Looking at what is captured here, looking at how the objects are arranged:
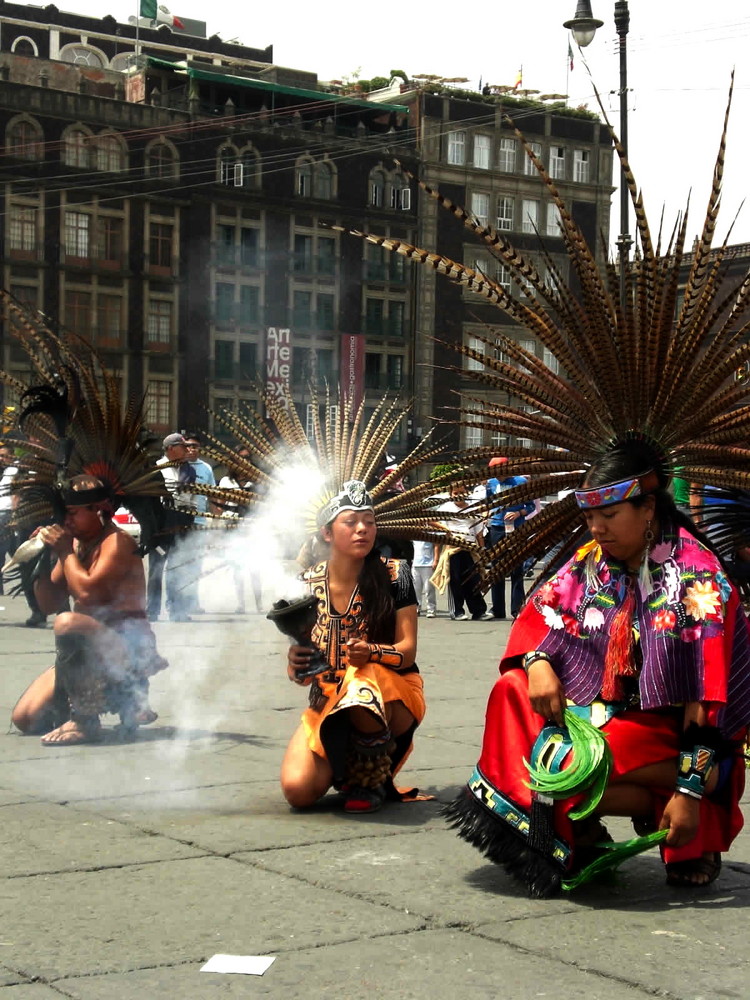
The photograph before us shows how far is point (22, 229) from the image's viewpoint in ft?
169

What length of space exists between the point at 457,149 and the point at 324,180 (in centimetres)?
654

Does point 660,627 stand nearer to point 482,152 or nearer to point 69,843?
point 69,843

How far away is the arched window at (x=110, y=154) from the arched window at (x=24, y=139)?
7.09 feet

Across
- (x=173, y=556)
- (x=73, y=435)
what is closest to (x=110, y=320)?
(x=173, y=556)

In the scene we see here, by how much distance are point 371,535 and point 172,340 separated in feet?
162

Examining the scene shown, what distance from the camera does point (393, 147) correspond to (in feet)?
192

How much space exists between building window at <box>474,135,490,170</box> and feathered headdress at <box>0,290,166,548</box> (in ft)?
184

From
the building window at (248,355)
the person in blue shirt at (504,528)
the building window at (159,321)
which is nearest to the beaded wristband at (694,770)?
the person in blue shirt at (504,528)

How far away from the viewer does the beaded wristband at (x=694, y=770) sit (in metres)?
4.51

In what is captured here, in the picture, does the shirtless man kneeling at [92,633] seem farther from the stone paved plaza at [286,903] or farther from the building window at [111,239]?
the building window at [111,239]

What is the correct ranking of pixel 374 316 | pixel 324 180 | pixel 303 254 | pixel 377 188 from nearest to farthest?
pixel 303 254
pixel 324 180
pixel 374 316
pixel 377 188

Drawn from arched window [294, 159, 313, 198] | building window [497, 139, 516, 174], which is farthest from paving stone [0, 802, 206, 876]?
building window [497, 139, 516, 174]

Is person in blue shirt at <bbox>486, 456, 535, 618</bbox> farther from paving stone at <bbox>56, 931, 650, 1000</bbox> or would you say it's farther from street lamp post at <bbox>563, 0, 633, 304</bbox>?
paving stone at <bbox>56, 931, 650, 1000</bbox>

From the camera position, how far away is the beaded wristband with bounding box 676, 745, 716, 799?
4.51 m
